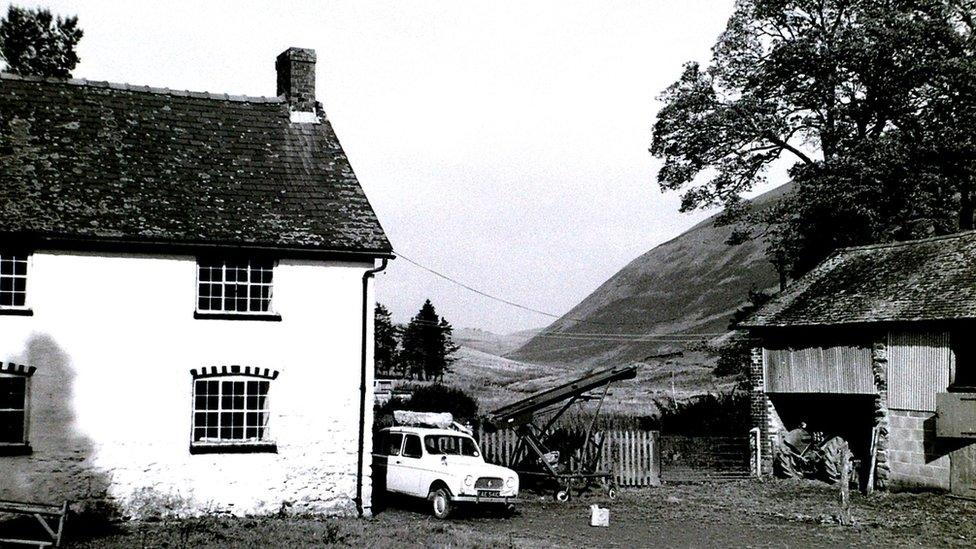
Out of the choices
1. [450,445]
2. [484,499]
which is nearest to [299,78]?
[450,445]

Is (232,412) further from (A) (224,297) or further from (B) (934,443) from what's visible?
(B) (934,443)

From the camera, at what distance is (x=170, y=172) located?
68.1 feet

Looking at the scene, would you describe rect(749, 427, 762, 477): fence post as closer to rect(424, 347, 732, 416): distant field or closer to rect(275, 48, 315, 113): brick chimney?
rect(424, 347, 732, 416): distant field

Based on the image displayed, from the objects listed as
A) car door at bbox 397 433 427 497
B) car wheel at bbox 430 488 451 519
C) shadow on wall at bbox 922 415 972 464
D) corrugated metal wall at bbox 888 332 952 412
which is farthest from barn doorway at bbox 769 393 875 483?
car wheel at bbox 430 488 451 519

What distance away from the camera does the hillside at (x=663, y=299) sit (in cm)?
12369

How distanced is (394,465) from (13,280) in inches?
340

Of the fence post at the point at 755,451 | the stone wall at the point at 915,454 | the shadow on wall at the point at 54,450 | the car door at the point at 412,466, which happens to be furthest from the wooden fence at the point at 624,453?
the shadow on wall at the point at 54,450

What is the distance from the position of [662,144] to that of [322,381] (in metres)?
22.5

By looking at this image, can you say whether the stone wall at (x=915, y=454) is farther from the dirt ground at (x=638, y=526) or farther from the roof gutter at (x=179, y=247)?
the roof gutter at (x=179, y=247)

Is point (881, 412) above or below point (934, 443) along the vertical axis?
above

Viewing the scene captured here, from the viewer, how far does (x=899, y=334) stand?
84.0 ft

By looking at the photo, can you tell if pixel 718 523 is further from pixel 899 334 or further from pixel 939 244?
pixel 939 244

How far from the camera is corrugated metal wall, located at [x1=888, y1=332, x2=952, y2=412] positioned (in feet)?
79.9

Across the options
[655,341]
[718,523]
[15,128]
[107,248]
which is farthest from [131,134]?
[655,341]
